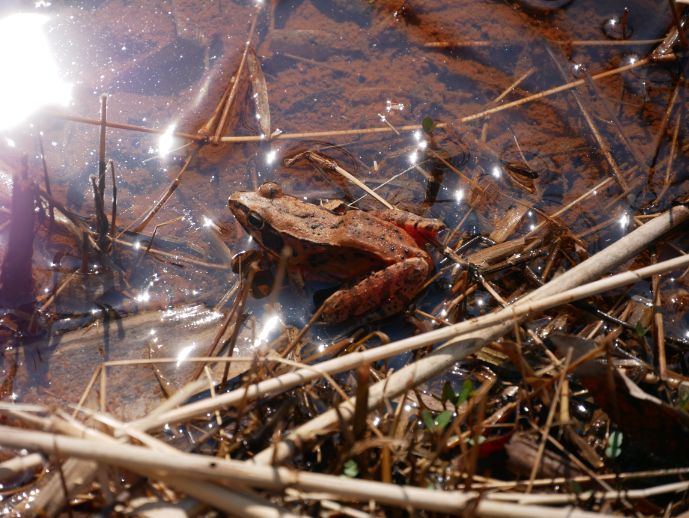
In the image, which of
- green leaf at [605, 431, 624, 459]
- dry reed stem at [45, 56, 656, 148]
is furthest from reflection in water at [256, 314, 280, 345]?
green leaf at [605, 431, 624, 459]

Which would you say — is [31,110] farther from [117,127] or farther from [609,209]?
[609,209]

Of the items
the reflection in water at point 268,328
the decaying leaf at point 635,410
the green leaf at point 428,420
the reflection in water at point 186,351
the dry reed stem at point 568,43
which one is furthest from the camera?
the dry reed stem at point 568,43

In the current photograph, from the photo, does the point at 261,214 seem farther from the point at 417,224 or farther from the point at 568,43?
the point at 568,43

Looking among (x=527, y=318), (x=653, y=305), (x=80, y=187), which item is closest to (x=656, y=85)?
(x=653, y=305)

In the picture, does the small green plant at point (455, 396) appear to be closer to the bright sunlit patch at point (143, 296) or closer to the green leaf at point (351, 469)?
the green leaf at point (351, 469)

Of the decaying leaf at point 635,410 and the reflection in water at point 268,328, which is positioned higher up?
the reflection in water at point 268,328

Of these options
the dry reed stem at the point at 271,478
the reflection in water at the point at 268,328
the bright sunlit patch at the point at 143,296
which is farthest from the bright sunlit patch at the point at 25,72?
the dry reed stem at the point at 271,478

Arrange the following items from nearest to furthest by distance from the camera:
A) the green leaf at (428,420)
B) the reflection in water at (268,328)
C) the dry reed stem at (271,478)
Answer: the dry reed stem at (271,478), the green leaf at (428,420), the reflection in water at (268,328)
